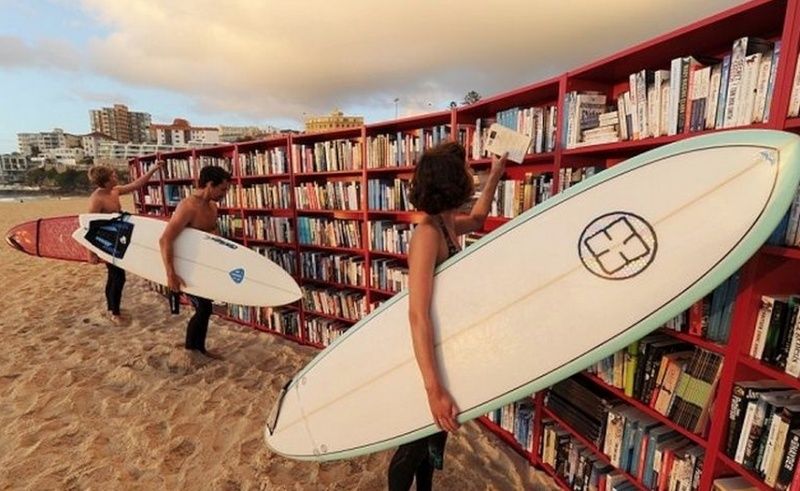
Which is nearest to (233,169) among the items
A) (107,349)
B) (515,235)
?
(107,349)

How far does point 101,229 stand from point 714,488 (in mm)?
4298

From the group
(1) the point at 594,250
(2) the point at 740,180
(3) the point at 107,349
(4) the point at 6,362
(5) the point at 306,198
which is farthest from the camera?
(5) the point at 306,198

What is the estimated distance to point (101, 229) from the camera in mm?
3238

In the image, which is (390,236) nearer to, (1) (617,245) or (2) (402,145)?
(2) (402,145)

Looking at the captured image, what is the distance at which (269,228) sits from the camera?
3.50 meters

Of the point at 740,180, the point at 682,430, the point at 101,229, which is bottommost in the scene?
the point at 682,430

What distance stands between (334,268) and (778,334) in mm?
2676

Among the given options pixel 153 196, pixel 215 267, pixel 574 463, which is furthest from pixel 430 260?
pixel 153 196

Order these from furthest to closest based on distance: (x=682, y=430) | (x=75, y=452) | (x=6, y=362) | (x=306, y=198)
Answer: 1. (x=306, y=198)
2. (x=6, y=362)
3. (x=75, y=452)
4. (x=682, y=430)

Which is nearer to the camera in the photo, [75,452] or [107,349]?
[75,452]

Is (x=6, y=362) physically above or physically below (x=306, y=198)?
below

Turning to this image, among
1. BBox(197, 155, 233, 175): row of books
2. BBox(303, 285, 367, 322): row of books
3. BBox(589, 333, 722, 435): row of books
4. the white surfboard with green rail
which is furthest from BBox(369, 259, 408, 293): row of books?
BBox(197, 155, 233, 175): row of books

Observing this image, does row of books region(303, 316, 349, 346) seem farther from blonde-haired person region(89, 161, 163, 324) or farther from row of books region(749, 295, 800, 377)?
row of books region(749, 295, 800, 377)

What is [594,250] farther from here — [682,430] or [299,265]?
[299,265]
